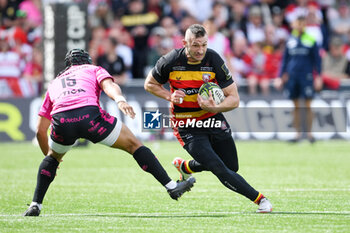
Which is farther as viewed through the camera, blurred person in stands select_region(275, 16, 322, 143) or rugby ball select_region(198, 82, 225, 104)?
Answer: blurred person in stands select_region(275, 16, 322, 143)

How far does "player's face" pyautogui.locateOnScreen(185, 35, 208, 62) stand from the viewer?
770 cm

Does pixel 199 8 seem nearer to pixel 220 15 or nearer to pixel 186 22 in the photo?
pixel 220 15

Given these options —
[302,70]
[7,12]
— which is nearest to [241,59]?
[302,70]

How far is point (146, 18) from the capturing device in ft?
70.6

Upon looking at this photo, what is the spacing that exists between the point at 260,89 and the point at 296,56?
5.76 feet

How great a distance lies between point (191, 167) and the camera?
29.2ft

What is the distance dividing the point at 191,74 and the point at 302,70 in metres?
9.66

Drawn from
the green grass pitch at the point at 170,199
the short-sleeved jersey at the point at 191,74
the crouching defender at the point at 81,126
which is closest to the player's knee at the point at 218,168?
the crouching defender at the point at 81,126

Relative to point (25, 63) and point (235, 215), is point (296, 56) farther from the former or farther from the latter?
point (235, 215)

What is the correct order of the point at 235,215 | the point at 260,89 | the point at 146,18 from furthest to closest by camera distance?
the point at 146,18 < the point at 260,89 < the point at 235,215

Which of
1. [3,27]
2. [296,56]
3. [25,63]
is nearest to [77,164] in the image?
[296,56]

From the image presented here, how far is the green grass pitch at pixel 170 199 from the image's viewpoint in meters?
6.79

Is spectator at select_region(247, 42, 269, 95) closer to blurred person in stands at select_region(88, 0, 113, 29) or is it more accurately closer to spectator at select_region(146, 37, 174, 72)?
Result: spectator at select_region(146, 37, 174, 72)

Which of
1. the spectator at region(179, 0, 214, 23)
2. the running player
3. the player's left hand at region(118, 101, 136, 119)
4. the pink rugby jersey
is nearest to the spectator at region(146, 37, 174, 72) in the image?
the spectator at region(179, 0, 214, 23)
